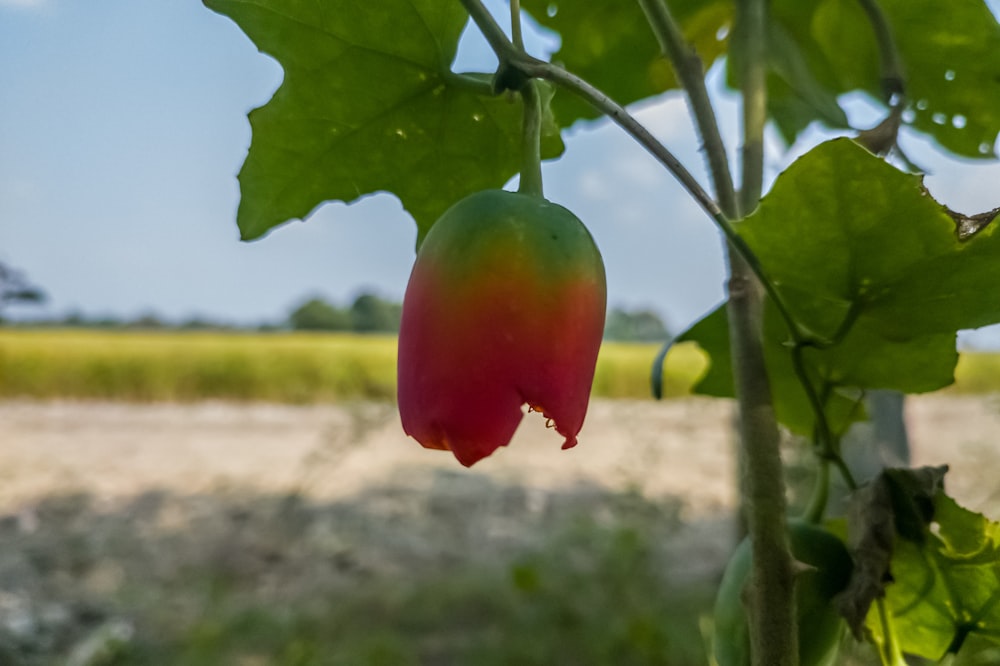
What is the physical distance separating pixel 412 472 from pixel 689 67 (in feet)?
7.40

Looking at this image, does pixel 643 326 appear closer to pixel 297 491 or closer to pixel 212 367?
pixel 297 491

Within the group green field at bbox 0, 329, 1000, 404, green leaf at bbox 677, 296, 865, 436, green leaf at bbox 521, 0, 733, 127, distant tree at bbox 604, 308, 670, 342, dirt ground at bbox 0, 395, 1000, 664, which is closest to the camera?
green leaf at bbox 677, 296, 865, 436

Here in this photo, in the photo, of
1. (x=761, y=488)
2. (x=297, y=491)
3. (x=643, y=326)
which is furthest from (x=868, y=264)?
(x=297, y=491)

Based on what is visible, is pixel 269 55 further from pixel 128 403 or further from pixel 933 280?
pixel 128 403

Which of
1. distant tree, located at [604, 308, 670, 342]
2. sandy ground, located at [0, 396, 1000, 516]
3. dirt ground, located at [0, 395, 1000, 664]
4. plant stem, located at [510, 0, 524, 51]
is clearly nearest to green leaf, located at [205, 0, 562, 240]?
plant stem, located at [510, 0, 524, 51]

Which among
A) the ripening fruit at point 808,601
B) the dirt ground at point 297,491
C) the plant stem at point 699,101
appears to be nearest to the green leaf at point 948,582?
the ripening fruit at point 808,601

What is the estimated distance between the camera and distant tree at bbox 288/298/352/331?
305 cm

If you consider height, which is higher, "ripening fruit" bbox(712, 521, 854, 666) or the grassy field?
"ripening fruit" bbox(712, 521, 854, 666)

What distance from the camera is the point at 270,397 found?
2850 millimetres

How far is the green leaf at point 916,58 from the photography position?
1.25ft

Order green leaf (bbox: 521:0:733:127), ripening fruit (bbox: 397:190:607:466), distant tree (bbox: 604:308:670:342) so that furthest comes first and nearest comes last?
distant tree (bbox: 604:308:670:342) → green leaf (bbox: 521:0:733:127) → ripening fruit (bbox: 397:190:607:466)

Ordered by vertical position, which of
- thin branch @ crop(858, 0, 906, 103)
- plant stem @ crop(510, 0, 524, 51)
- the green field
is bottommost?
the green field

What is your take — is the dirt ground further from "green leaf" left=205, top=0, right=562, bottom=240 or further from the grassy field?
"green leaf" left=205, top=0, right=562, bottom=240

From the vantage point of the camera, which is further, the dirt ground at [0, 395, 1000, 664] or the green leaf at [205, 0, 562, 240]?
the dirt ground at [0, 395, 1000, 664]
